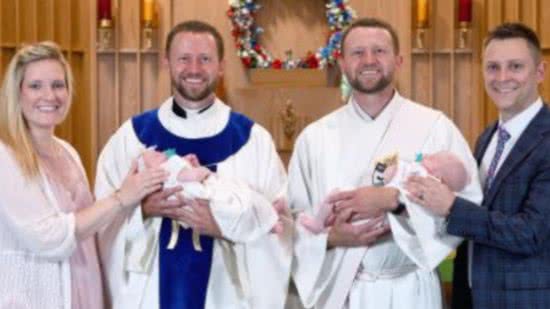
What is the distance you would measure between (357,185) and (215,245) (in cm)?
58

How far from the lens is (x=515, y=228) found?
2812 mm

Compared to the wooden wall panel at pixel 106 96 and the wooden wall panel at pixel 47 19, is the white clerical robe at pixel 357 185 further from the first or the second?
the wooden wall panel at pixel 106 96

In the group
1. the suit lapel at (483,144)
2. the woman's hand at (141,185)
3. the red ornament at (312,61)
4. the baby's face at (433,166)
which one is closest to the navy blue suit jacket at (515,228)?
the baby's face at (433,166)

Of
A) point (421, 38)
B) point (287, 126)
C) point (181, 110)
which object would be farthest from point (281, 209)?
point (421, 38)

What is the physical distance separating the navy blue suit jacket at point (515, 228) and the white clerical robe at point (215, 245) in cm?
74


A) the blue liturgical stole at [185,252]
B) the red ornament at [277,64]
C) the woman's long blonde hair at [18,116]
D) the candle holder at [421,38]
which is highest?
the candle holder at [421,38]

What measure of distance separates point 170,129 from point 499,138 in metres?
1.22

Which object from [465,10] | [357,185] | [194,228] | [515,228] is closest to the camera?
[515,228]

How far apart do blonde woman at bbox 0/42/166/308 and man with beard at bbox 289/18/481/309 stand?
63cm

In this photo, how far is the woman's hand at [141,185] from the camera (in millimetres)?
3023

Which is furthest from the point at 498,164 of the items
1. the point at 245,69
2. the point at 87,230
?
the point at 245,69

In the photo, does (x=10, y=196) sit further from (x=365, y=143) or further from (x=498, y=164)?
(x=498, y=164)

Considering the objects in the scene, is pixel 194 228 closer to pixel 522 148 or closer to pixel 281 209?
pixel 281 209

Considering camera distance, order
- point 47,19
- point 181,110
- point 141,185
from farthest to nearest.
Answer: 1. point 47,19
2. point 181,110
3. point 141,185
